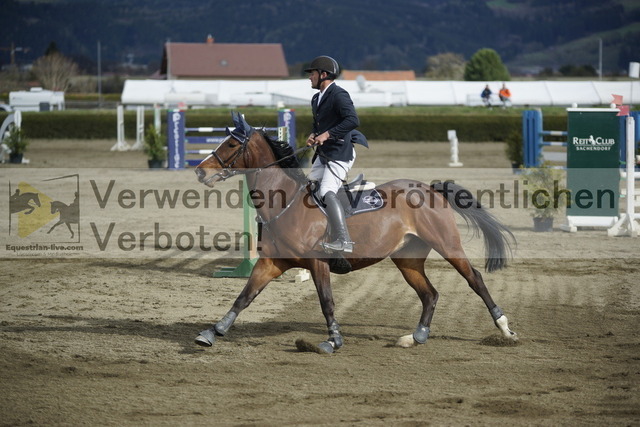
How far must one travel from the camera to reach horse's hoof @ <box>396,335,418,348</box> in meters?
7.46

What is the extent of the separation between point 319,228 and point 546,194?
8.42m

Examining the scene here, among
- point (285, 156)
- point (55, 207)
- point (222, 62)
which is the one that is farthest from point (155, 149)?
point (222, 62)

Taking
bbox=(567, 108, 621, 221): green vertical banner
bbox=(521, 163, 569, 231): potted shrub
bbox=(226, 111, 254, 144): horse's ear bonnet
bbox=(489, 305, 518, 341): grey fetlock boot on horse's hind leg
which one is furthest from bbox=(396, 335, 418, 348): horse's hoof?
bbox=(521, 163, 569, 231): potted shrub

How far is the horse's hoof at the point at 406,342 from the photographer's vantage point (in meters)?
7.46

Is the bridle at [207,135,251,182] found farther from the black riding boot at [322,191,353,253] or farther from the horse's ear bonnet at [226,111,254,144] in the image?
the black riding boot at [322,191,353,253]

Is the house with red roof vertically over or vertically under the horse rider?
over

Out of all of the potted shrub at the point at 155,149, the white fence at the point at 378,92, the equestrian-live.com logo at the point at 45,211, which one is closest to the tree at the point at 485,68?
the white fence at the point at 378,92

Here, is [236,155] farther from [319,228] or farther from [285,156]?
[319,228]

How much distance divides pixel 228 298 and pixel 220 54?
96.5 meters

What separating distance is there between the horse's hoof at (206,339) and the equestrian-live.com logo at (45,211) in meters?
7.11

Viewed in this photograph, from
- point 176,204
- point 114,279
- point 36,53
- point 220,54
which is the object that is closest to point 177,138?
point 176,204

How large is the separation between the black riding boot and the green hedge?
31222mm

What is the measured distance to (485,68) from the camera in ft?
275

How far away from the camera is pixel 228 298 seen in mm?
9688
